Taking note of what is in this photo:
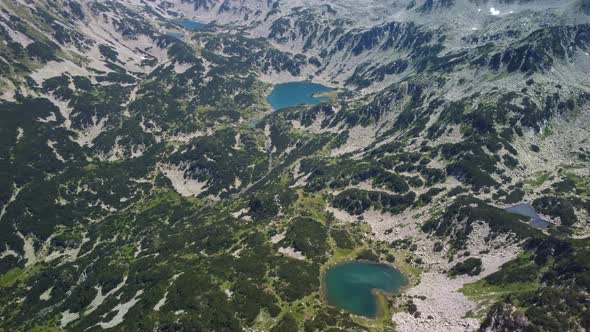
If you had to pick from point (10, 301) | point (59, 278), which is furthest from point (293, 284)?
point (10, 301)

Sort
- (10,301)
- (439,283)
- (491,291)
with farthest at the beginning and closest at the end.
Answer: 1. (10,301)
2. (439,283)
3. (491,291)

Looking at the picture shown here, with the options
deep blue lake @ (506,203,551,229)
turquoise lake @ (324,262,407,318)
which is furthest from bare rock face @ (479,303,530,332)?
deep blue lake @ (506,203,551,229)

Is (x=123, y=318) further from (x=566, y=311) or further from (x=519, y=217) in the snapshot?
(x=519, y=217)

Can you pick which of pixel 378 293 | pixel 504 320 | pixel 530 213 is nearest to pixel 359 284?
pixel 378 293

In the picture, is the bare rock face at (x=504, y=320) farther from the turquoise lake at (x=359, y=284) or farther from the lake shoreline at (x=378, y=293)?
the turquoise lake at (x=359, y=284)

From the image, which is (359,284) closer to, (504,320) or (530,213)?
(504,320)

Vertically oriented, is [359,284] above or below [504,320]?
below

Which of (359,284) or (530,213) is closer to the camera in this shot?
(359,284)
